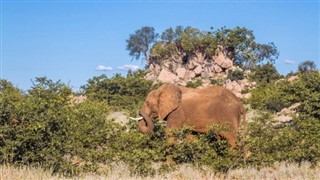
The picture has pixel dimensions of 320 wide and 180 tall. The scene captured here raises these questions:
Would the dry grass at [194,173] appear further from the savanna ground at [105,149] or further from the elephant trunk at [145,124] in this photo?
the elephant trunk at [145,124]

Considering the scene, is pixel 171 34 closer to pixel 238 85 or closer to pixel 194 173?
pixel 238 85

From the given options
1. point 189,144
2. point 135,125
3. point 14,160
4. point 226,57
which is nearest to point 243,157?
point 189,144

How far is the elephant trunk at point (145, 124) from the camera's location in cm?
1189

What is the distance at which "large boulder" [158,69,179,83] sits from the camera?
64312mm

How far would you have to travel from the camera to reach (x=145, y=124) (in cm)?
1231

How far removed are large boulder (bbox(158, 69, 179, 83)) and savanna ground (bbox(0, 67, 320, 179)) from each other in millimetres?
52648

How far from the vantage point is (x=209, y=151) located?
9.32 m

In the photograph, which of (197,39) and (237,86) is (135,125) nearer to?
(237,86)

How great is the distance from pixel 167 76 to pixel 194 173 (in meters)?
56.6

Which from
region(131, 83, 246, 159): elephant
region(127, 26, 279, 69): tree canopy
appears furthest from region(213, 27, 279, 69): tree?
region(131, 83, 246, 159): elephant

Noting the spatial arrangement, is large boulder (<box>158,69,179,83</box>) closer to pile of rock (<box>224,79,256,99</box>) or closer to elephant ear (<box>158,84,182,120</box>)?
pile of rock (<box>224,79,256,99</box>)

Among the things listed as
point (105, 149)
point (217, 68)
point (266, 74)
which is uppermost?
point (217, 68)

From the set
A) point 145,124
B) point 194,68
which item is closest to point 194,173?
point 145,124

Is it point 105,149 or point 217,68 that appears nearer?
point 105,149
